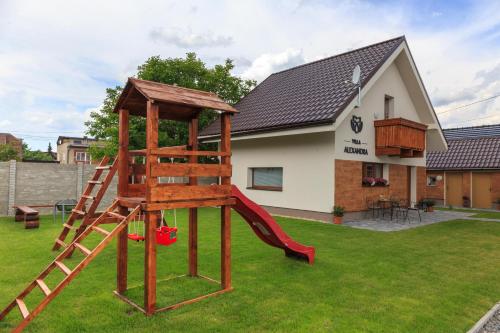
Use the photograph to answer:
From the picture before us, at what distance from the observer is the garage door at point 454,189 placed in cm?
2028

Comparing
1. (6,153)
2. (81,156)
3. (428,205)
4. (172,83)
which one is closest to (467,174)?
(428,205)

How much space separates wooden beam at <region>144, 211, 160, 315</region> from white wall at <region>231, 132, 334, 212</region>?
860cm

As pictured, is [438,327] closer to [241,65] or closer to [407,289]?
[407,289]

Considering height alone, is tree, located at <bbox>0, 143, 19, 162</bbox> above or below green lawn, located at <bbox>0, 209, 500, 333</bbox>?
above

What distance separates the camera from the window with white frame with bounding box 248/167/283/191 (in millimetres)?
14047

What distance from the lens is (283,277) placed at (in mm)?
5832

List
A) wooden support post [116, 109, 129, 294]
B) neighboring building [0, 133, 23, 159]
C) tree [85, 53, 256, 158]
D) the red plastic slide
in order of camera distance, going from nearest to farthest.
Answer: wooden support post [116, 109, 129, 294], the red plastic slide, tree [85, 53, 256, 158], neighboring building [0, 133, 23, 159]

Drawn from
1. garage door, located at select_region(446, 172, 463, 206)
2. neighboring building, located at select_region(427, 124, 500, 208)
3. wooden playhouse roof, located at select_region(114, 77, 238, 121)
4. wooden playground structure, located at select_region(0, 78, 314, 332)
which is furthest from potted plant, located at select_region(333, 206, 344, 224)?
garage door, located at select_region(446, 172, 463, 206)

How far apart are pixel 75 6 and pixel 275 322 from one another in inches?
362

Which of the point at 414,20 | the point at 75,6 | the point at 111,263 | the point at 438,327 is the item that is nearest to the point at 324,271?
the point at 438,327

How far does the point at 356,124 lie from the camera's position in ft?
42.4

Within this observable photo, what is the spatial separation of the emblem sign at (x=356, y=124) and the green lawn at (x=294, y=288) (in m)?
4.90

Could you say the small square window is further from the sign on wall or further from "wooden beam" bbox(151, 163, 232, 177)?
"wooden beam" bbox(151, 163, 232, 177)

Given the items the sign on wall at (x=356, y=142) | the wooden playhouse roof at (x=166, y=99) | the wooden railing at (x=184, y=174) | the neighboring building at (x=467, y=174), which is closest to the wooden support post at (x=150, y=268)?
the wooden railing at (x=184, y=174)
